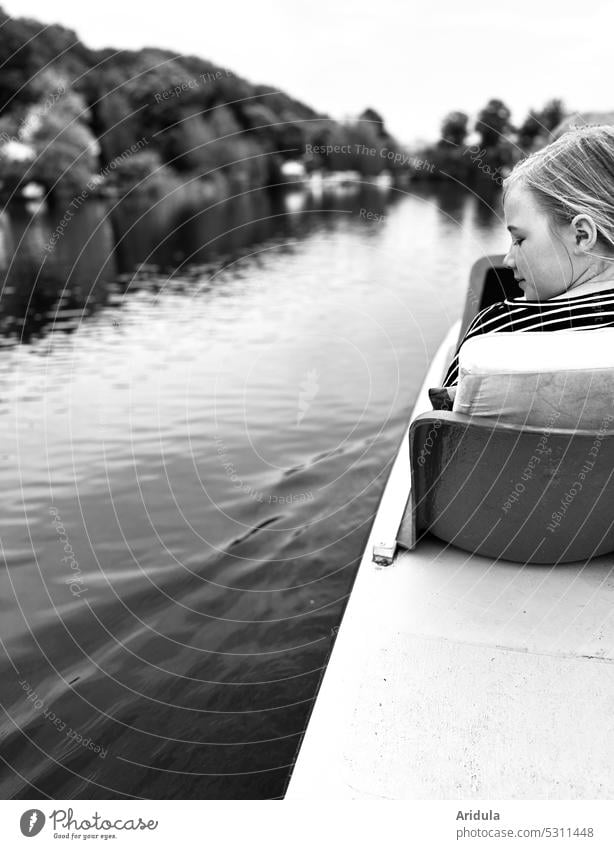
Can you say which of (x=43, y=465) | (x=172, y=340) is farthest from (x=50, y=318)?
(x=43, y=465)

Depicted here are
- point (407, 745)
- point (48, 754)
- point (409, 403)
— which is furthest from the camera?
point (409, 403)

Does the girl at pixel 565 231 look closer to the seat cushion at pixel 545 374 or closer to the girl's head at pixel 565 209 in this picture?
the girl's head at pixel 565 209

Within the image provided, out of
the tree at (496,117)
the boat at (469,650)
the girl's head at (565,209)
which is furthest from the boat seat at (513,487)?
the tree at (496,117)

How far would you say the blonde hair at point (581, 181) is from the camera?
260 centimetres

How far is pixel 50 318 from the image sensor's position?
14.7 metres

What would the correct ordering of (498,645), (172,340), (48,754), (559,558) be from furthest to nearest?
(172,340), (48,754), (559,558), (498,645)

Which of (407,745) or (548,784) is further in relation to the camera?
(407,745)

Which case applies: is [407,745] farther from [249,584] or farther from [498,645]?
[249,584]

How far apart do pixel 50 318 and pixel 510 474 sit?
45.2 ft

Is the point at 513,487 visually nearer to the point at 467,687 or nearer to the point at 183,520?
the point at 467,687

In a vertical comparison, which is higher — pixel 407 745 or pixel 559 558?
pixel 559 558

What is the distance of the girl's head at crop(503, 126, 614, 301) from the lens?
2602 millimetres

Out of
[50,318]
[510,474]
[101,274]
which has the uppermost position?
[101,274]

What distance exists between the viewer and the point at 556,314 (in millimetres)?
A: 2646
